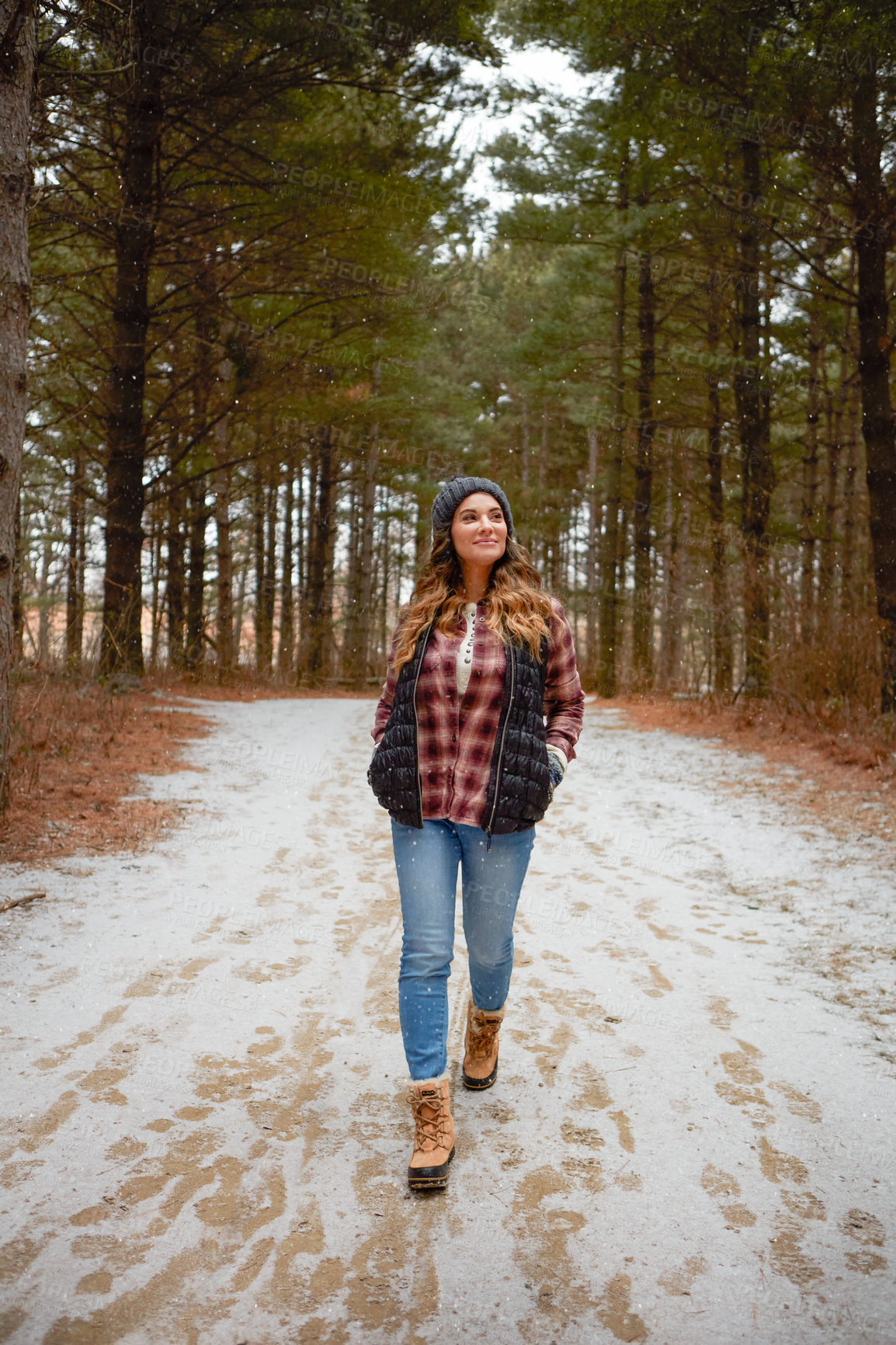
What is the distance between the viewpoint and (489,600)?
10.4ft

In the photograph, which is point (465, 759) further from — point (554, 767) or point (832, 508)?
point (832, 508)

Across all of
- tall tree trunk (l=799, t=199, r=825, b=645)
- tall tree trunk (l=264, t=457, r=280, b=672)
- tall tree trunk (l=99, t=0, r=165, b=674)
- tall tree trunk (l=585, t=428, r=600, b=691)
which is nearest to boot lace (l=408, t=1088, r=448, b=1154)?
tall tree trunk (l=99, t=0, r=165, b=674)

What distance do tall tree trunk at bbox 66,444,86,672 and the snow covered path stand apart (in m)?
5.20

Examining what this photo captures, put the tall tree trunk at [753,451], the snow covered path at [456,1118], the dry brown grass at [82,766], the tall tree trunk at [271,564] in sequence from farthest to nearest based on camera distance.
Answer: the tall tree trunk at [271,564] → the tall tree trunk at [753,451] → the dry brown grass at [82,766] → the snow covered path at [456,1118]

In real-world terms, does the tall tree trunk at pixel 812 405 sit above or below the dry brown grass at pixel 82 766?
above

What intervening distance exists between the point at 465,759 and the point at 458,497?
3.04 feet

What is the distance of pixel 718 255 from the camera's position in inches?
571

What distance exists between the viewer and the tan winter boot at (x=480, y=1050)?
3289mm

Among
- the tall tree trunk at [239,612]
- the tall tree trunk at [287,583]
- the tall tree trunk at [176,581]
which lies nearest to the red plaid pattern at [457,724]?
the tall tree trunk at [176,581]

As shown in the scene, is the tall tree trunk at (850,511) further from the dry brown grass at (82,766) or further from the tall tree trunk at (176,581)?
the tall tree trunk at (176,581)

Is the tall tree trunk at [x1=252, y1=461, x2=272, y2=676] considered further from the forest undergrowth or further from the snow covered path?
the snow covered path

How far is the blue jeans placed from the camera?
112 inches

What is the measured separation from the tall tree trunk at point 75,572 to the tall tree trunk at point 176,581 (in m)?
1.64

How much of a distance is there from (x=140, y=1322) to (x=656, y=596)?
76.7ft
